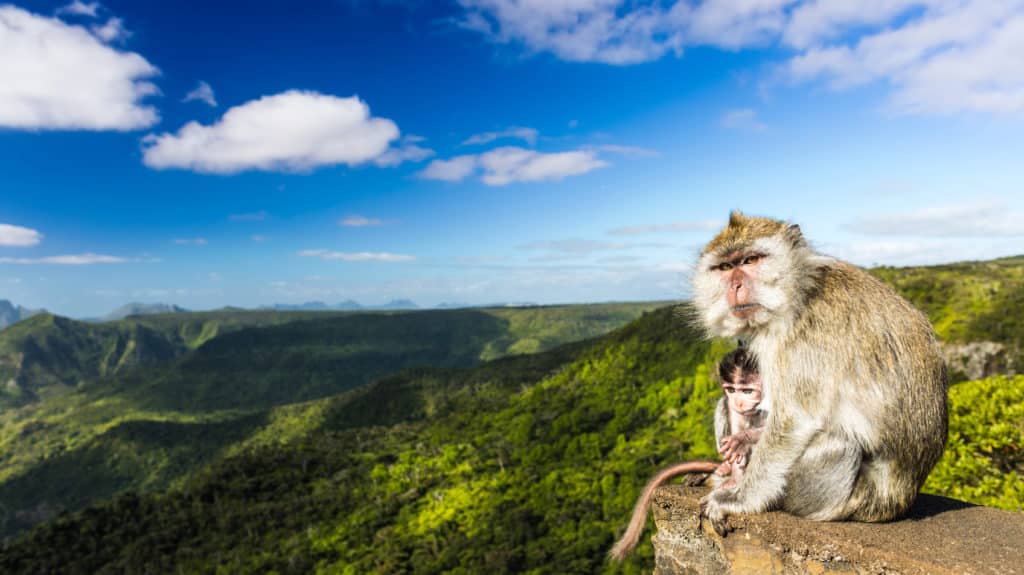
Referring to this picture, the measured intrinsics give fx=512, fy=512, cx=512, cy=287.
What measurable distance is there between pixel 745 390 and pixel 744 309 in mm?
754

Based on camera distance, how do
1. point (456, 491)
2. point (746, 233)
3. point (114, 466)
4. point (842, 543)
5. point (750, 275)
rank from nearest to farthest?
point (842, 543)
point (750, 275)
point (746, 233)
point (456, 491)
point (114, 466)

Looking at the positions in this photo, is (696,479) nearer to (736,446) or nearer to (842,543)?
(736,446)

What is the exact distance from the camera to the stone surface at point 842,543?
3.39 m

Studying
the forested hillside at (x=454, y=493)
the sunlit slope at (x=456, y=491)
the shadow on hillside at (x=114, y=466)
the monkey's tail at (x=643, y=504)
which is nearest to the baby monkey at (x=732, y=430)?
the monkey's tail at (x=643, y=504)

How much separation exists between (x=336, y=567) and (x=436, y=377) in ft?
323

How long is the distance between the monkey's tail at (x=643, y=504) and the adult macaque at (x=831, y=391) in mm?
469

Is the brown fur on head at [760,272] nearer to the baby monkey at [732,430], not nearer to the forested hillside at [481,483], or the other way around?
the baby monkey at [732,430]

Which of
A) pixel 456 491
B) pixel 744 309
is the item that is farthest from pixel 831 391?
pixel 456 491

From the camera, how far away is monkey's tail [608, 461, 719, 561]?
449 centimetres

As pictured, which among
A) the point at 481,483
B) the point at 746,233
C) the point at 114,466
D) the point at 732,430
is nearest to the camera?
the point at 746,233

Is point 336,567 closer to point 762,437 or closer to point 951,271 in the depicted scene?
point 762,437

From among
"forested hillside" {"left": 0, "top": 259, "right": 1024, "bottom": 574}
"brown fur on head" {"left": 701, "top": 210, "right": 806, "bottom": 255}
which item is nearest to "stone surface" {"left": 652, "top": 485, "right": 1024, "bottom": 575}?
"brown fur on head" {"left": 701, "top": 210, "right": 806, "bottom": 255}

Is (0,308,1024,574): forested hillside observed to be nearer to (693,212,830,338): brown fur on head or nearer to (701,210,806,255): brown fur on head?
(693,212,830,338): brown fur on head

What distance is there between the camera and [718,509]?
4066mm
